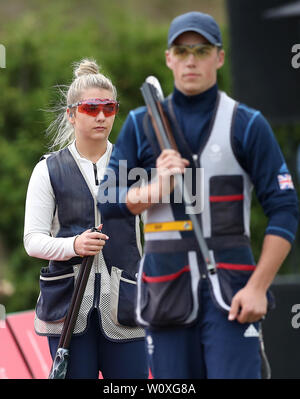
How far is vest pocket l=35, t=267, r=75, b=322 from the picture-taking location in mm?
3932

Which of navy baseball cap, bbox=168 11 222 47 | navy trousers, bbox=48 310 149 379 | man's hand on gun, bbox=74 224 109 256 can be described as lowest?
navy trousers, bbox=48 310 149 379

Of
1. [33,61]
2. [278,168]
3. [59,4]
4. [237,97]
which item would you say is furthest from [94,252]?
[59,4]

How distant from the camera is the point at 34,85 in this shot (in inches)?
832

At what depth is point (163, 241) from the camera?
318cm

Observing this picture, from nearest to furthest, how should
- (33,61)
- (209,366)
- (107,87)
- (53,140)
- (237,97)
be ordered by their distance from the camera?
(209,366)
(107,87)
(53,140)
(237,97)
(33,61)

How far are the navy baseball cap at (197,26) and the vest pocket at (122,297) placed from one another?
3.81ft

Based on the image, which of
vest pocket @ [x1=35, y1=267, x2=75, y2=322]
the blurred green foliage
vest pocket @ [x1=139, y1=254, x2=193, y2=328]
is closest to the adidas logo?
vest pocket @ [x1=139, y1=254, x2=193, y2=328]

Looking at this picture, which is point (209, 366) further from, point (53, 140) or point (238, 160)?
point (53, 140)

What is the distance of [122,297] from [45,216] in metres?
0.45

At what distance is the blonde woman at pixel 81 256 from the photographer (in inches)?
154

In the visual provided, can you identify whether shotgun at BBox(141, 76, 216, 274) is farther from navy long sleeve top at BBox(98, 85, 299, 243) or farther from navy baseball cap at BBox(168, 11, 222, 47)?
navy baseball cap at BBox(168, 11, 222, 47)

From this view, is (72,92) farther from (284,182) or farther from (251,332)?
(251,332)

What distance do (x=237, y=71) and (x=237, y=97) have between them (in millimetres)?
246

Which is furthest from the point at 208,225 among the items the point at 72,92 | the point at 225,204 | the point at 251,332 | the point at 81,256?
the point at 72,92
